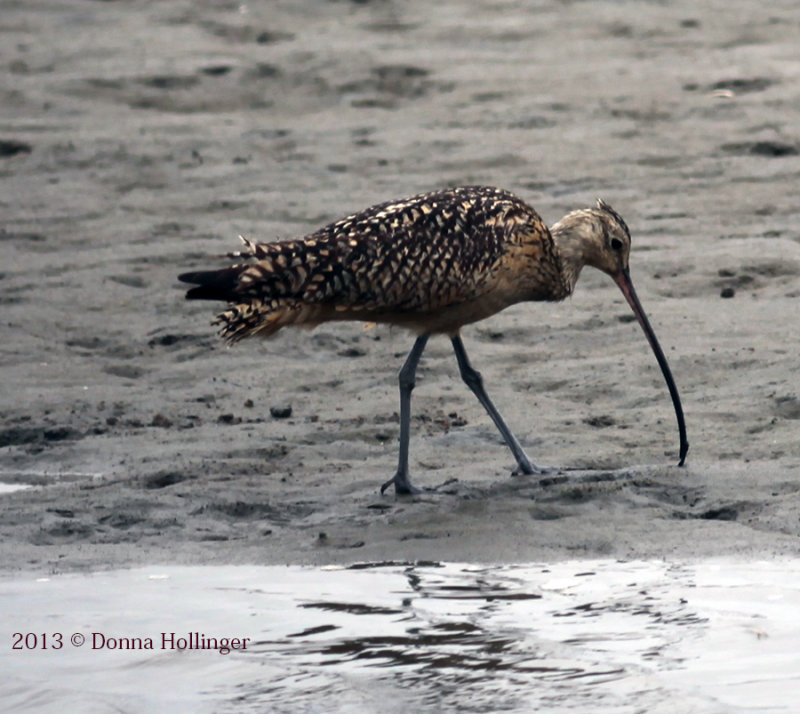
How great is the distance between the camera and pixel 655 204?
1034 centimetres

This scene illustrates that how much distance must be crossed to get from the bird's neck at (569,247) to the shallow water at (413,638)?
71.0 inches

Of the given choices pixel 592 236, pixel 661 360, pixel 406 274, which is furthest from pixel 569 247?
pixel 406 274

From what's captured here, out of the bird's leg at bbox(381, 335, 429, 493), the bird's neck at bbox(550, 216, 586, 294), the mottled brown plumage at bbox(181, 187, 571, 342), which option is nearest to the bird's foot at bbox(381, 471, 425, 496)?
the bird's leg at bbox(381, 335, 429, 493)

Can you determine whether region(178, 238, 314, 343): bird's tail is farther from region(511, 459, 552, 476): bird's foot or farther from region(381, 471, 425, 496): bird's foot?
region(511, 459, 552, 476): bird's foot

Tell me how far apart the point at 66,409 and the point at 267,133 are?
4811 mm

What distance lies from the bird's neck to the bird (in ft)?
0.26

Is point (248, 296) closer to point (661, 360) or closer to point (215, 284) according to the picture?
point (215, 284)

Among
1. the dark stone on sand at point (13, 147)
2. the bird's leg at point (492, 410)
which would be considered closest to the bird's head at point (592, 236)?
the bird's leg at point (492, 410)

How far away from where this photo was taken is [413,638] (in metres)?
5.01

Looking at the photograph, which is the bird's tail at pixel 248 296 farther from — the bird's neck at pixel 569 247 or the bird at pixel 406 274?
the bird's neck at pixel 569 247

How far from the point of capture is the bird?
6422mm

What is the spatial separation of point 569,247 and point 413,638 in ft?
8.33

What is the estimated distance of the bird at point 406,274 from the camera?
6.42 meters

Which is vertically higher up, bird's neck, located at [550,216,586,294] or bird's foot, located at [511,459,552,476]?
bird's neck, located at [550,216,586,294]
